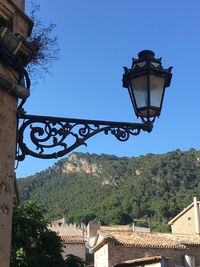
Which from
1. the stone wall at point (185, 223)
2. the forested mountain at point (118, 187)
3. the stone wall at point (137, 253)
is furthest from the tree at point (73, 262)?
the forested mountain at point (118, 187)

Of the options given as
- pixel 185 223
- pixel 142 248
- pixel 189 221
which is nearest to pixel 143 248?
pixel 142 248

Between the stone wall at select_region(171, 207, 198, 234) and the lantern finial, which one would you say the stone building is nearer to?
the stone wall at select_region(171, 207, 198, 234)

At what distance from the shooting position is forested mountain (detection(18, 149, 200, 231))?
97938 millimetres

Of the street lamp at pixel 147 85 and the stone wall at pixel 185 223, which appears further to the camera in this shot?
the stone wall at pixel 185 223

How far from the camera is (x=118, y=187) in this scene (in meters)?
127

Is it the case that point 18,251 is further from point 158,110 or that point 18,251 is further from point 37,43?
point 158,110

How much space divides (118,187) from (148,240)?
315 feet

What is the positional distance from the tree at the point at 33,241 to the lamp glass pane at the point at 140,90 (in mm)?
10196

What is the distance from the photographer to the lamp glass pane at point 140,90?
4.59 meters

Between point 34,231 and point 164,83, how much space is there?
11.4m

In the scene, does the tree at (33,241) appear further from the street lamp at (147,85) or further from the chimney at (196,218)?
the chimney at (196,218)

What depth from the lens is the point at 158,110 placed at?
181 inches

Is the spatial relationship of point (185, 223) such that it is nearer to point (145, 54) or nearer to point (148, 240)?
point (148, 240)

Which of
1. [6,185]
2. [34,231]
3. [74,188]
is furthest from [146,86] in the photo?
[74,188]
